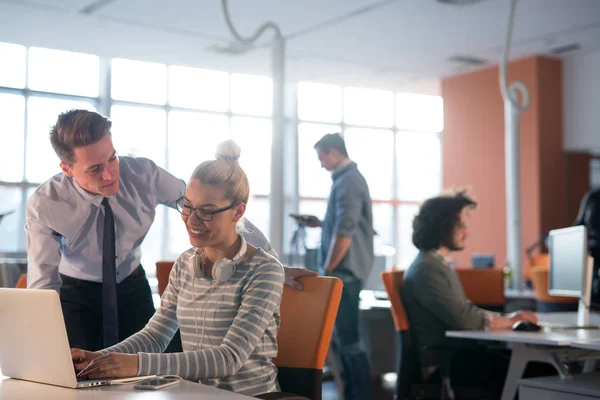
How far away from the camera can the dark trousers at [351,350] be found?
13.9 feet

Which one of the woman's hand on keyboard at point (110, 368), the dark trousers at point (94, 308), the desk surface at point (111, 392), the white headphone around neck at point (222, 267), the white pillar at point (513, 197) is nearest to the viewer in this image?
the desk surface at point (111, 392)

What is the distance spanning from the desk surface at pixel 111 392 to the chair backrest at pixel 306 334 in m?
0.44

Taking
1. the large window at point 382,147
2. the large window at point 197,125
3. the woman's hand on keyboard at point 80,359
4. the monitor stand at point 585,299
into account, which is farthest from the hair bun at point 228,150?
the large window at point 382,147

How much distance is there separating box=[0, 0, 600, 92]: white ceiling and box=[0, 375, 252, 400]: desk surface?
6.24 m

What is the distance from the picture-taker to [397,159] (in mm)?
12898

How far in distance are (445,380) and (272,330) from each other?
1.49 metres

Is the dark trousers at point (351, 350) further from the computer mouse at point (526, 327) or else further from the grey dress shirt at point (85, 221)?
the grey dress shirt at point (85, 221)

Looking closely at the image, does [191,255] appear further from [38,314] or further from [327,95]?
[327,95]

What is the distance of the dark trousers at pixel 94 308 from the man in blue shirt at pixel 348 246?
1.78m

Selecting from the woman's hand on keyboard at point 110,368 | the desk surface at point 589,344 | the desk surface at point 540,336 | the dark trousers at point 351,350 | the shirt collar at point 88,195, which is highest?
the shirt collar at point 88,195

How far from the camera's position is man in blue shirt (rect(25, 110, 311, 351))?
2.34 meters

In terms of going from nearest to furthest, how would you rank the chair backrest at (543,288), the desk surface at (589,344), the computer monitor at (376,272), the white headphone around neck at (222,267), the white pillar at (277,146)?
the white headphone around neck at (222,267)
the desk surface at (589,344)
the chair backrest at (543,288)
the computer monitor at (376,272)
the white pillar at (277,146)

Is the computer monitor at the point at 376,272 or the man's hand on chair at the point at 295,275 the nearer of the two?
the man's hand on chair at the point at 295,275

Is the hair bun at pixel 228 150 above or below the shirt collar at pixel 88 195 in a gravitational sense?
above
